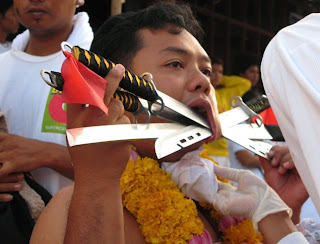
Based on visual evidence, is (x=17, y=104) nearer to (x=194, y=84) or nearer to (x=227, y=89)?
(x=194, y=84)

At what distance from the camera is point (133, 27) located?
6.08 ft

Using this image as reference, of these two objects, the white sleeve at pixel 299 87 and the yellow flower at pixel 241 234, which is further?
the yellow flower at pixel 241 234

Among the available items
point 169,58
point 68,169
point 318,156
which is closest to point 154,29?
point 169,58

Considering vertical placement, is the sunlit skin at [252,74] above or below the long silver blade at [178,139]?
below

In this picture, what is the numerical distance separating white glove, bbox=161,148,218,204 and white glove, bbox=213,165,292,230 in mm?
39

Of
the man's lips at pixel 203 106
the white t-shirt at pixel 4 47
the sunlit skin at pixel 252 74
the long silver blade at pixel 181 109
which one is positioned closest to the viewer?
the long silver blade at pixel 181 109

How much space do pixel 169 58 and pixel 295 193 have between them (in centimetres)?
68

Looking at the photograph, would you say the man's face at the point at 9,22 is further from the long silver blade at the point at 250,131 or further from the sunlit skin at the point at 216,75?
the long silver blade at the point at 250,131

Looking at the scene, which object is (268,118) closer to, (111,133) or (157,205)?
(157,205)

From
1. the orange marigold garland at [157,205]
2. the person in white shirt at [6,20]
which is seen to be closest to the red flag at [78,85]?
the orange marigold garland at [157,205]

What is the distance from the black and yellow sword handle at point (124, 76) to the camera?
0.98 metres

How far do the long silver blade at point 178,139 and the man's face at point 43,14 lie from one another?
3.36ft

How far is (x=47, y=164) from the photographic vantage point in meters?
1.78

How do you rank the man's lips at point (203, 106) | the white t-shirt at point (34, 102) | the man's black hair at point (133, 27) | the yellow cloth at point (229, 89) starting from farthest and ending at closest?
the yellow cloth at point (229, 89) → the white t-shirt at point (34, 102) → the man's black hair at point (133, 27) → the man's lips at point (203, 106)
